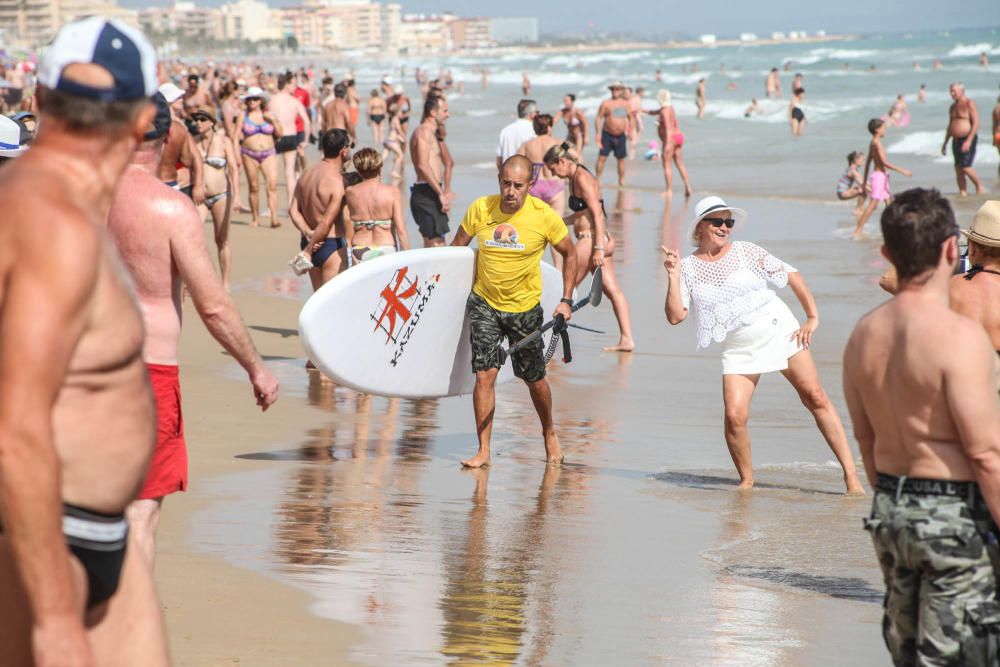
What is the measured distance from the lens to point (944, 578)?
3.09 metres

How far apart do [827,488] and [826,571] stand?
1402 mm

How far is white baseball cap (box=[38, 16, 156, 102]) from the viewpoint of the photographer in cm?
238

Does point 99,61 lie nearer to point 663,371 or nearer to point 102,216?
point 102,216

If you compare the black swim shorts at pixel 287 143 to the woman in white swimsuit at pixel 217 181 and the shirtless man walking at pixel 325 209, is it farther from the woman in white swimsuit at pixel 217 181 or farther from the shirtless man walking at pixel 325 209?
the shirtless man walking at pixel 325 209

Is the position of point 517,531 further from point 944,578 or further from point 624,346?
point 624,346

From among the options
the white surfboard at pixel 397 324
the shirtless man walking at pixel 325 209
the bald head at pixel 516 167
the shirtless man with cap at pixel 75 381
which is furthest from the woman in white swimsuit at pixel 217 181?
the shirtless man with cap at pixel 75 381

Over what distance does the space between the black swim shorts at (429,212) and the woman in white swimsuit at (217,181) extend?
1651mm

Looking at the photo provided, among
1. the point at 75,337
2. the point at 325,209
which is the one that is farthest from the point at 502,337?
the point at 75,337

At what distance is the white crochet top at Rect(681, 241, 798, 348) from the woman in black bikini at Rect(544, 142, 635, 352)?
1.28m

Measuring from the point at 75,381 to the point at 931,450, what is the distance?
1840 millimetres

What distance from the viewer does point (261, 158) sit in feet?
54.8

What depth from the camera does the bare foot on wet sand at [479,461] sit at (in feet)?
23.0

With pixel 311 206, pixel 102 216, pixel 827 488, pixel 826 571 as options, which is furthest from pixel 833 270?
pixel 102 216

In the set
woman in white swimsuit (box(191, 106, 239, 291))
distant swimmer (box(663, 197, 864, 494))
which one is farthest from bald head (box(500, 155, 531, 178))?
woman in white swimsuit (box(191, 106, 239, 291))
